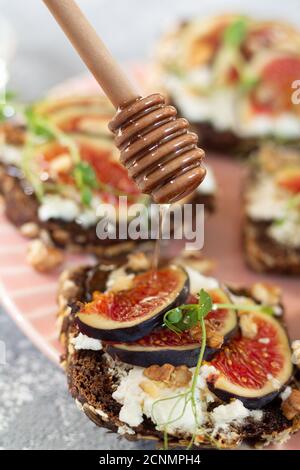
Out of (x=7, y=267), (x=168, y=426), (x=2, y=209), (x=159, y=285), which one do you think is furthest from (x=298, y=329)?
(x=2, y=209)

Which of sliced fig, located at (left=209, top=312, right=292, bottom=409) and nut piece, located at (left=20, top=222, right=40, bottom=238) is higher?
nut piece, located at (left=20, top=222, right=40, bottom=238)

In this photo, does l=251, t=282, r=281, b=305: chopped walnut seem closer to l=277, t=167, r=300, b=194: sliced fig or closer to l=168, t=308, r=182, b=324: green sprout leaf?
l=168, t=308, r=182, b=324: green sprout leaf

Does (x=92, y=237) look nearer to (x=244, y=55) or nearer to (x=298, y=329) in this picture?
(x=298, y=329)

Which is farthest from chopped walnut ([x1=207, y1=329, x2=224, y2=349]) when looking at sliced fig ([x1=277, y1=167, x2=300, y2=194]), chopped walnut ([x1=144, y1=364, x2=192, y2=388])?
sliced fig ([x1=277, y1=167, x2=300, y2=194])

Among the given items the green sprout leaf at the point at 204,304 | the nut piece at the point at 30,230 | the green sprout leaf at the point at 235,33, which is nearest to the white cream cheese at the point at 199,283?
the green sprout leaf at the point at 204,304

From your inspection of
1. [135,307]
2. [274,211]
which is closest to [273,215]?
[274,211]
